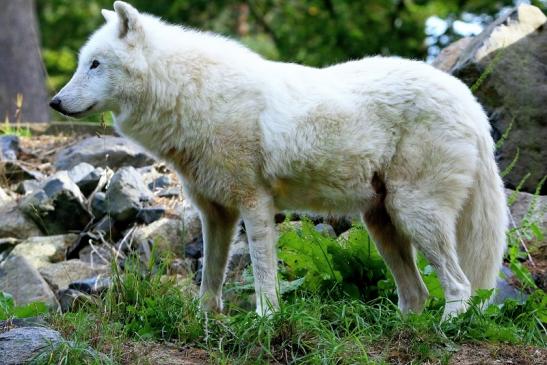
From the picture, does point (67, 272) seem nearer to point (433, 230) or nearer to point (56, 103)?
point (56, 103)

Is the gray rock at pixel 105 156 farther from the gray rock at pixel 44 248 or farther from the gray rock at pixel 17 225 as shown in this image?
the gray rock at pixel 44 248

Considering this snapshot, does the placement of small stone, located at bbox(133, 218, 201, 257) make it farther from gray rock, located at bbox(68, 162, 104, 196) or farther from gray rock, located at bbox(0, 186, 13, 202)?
gray rock, located at bbox(0, 186, 13, 202)

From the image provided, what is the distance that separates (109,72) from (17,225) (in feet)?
8.82

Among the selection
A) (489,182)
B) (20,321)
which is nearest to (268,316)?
(20,321)

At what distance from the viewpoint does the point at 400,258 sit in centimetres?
597

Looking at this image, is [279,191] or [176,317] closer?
[176,317]

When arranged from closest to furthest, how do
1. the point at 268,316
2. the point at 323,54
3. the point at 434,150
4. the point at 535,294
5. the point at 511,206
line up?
1. the point at 268,316
2. the point at 434,150
3. the point at 535,294
4. the point at 511,206
5. the point at 323,54

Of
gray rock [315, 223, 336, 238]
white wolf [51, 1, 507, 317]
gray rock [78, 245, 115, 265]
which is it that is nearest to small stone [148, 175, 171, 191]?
gray rock [78, 245, 115, 265]

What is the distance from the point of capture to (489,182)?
19.0 feet

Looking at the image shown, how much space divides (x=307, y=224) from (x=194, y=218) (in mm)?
1535

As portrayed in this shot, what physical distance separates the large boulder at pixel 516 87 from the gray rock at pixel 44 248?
378 cm

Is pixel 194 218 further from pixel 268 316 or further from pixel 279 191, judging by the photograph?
pixel 268 316

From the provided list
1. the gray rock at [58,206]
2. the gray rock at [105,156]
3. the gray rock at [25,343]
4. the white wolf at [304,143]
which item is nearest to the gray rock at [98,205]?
the gray rock at [58,206]

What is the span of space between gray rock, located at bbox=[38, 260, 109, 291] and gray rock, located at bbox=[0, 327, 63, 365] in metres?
2.27
